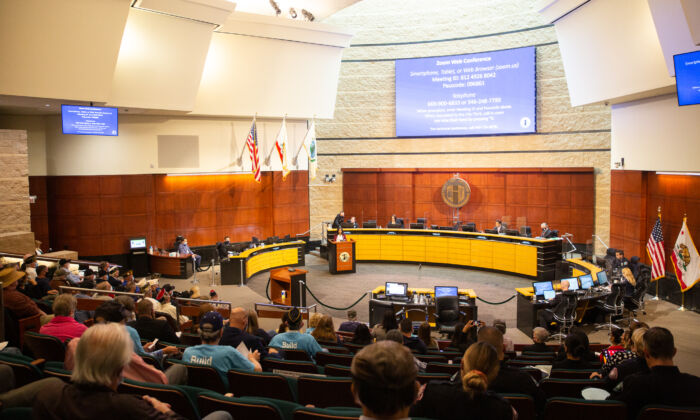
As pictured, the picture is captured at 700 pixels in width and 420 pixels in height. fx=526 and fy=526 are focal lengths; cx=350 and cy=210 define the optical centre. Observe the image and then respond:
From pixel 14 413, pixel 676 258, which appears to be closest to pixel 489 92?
pixel 676 258

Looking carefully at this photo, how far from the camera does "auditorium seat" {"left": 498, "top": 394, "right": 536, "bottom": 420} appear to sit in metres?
3.37

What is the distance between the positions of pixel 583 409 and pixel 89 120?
13714 millimetres

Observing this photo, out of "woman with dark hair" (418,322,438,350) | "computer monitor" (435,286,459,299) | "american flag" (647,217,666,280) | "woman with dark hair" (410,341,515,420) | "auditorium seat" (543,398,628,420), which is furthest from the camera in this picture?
"american flag" (647,217,666,280)

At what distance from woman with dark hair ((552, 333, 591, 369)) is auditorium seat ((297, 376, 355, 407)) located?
2718 millimetres

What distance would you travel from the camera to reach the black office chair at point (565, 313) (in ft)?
32.6

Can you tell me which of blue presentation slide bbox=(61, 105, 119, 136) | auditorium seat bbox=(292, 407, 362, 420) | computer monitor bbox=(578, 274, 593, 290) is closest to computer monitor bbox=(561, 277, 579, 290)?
computer monitor bbox=(578, 274, 593, 290)

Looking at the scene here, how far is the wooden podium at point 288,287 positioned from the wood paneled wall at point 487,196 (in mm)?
9079

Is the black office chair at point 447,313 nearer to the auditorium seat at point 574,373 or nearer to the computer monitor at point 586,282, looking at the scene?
the computer monitor at point 586,282

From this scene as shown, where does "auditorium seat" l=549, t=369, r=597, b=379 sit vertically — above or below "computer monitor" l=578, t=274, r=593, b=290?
above

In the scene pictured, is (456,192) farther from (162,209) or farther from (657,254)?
(162,209)

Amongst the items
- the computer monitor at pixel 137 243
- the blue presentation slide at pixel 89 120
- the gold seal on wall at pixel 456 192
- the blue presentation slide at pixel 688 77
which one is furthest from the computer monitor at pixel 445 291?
the computer monitor at pixel 137 243

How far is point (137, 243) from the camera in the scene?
16.4 metres

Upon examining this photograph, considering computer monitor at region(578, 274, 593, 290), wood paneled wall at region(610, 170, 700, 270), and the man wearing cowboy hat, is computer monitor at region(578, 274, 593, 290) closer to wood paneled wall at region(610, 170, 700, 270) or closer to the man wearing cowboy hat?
wood paneled wall at region(610, 170, 700, 270)

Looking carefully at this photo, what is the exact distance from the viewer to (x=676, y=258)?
11469 millimetres
